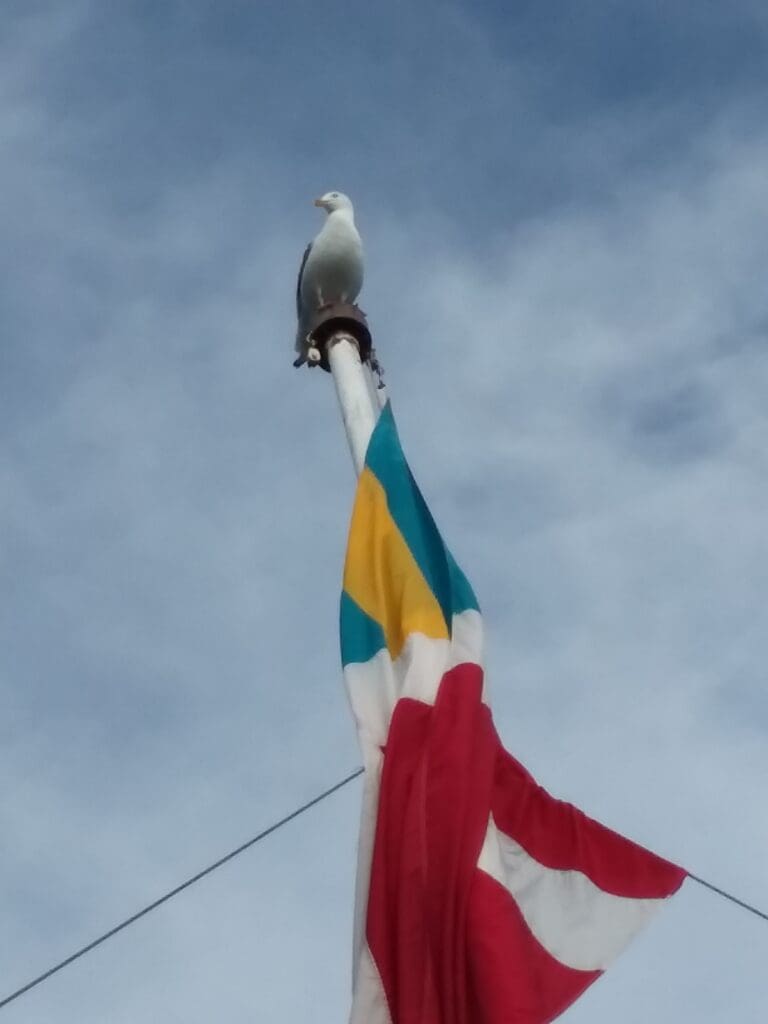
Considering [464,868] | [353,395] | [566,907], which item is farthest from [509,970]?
[353,395]

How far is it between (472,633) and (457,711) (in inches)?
26.0

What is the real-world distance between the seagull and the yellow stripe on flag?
71.4 inches

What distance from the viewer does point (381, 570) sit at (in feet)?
27.0

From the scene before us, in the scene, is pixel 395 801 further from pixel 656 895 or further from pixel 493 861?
pixel 656 895

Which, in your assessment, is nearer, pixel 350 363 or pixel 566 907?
pixel 566 907

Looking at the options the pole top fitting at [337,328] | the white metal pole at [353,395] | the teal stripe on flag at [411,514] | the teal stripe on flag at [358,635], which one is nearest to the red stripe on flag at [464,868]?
the teal stripe on flag at [358,635]

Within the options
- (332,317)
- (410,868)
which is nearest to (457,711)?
(410,868)

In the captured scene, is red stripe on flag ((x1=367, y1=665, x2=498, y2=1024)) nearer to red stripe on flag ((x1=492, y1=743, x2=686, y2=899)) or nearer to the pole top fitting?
red stripe on flag ((x1=492, y1=743, x2=686, y2=899))

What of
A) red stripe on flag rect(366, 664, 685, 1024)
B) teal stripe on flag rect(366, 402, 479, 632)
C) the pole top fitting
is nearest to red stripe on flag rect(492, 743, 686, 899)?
red stripe on flag rect(366, 664, 685, 1024)

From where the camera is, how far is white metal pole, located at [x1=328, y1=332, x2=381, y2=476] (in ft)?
28.6

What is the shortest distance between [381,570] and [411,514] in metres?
0.34

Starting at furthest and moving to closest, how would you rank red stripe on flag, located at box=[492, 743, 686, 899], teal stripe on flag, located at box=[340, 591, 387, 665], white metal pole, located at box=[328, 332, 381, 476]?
white metal pole, located at box=[328, 332, 381, 476]
teal stripe on flag, located at box=[340, 591, 387, 665]
red stripe on flag, located at box=[492, 743, 686, 899]

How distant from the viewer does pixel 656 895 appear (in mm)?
6949

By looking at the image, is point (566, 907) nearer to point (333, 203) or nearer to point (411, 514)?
point (411, 514)
